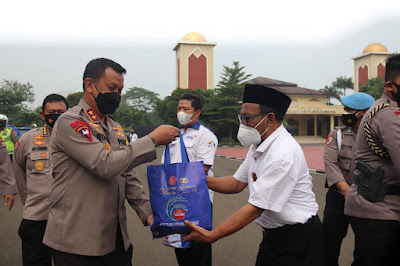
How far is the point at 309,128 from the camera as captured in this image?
47.1 meters

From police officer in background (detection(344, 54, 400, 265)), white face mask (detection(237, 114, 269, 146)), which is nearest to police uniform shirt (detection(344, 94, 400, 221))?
police officer in background (detection(344, 54, 400, 265))

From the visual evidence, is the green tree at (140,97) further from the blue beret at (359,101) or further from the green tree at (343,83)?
the blue beret at (359,101)

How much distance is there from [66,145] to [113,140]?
15.0 inches

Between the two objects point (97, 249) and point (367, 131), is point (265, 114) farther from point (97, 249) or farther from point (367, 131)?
point (97, 249)

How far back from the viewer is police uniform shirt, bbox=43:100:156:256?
6.42 feet

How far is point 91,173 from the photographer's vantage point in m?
2.05

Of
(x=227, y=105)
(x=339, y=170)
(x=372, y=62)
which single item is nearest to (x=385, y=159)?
(x=339, y=170)

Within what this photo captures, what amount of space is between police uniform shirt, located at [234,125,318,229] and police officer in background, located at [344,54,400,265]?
478 millimetres

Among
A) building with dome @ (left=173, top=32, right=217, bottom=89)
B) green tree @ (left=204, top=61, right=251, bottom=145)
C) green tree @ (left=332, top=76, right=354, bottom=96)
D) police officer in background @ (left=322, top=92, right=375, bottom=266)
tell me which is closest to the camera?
police officer in background @ (left=322, top=92, right=375, bottom=266)

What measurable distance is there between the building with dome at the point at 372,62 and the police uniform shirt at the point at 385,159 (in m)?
57.6

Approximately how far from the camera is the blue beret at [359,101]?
3729mm

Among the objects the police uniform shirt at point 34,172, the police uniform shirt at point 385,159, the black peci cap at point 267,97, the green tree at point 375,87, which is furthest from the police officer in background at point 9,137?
the green tree at point 375,87

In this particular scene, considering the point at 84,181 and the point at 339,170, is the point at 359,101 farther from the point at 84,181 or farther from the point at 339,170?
the point at 84,181

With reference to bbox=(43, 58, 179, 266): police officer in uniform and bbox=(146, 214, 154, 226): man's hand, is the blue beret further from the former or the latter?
bbox=(146, 214, 154, 226): man's hand
